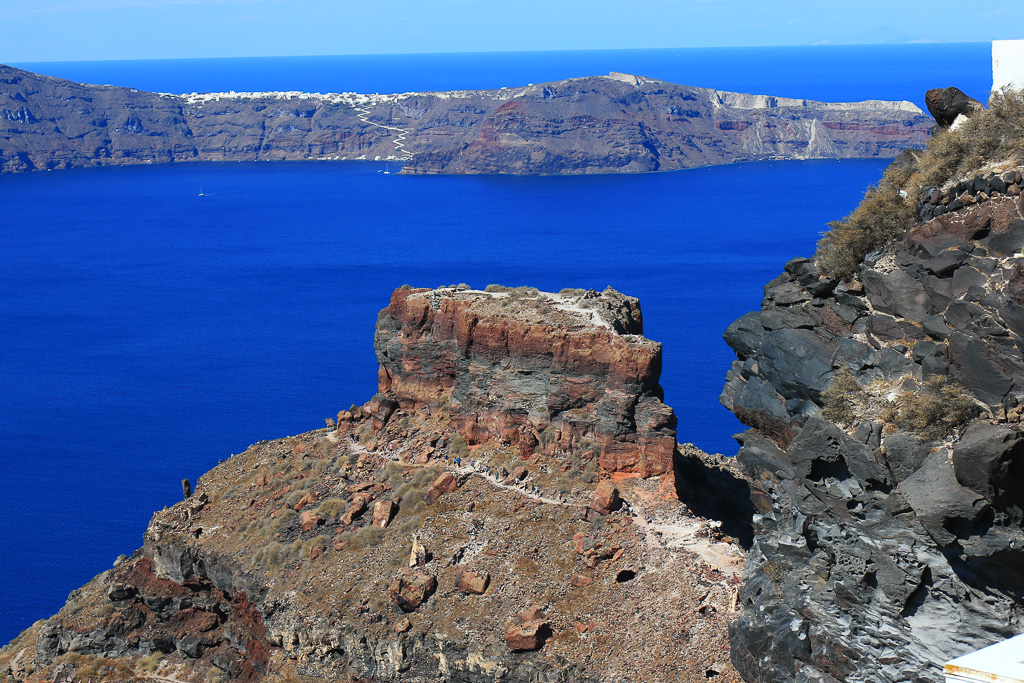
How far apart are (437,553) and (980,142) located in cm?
2414

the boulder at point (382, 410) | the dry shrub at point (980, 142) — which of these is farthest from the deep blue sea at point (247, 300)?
the dry shrub at point (980, 142)

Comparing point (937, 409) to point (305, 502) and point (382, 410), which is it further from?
point (382, 410)

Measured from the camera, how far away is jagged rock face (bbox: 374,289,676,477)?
41.8 meters

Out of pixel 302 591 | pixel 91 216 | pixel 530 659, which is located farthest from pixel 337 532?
pixel 91 216

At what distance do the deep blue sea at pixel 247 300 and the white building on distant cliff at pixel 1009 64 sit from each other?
47185mm

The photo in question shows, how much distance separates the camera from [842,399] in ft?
89.9

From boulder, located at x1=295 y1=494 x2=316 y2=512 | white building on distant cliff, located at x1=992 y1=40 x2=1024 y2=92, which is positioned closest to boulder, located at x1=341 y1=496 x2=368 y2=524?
boulder, located at x1=295 y1=494 x2=316 y2=512

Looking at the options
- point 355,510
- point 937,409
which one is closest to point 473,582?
point 355,510

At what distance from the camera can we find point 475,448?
45156 mm

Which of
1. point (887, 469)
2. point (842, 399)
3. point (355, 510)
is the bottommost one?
point (355, 510)

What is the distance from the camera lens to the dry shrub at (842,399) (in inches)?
1069

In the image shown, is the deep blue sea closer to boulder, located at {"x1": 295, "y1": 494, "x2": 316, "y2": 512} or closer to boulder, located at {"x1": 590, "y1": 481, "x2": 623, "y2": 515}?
boulder, located at {"x1": 295, "y1": 494, "x2": 316, "y2": 512}

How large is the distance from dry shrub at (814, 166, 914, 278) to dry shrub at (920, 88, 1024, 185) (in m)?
1.14

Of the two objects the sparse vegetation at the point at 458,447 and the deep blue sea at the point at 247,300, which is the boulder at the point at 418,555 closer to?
the sparse vegetation at the point at 458,447
